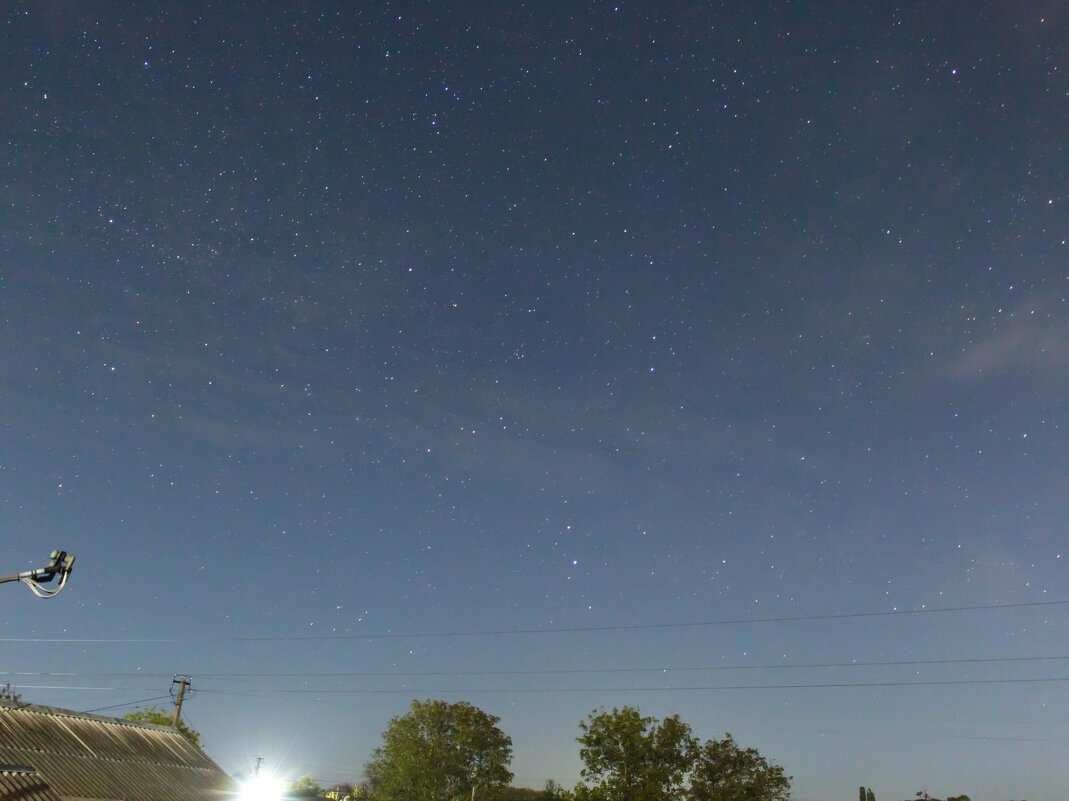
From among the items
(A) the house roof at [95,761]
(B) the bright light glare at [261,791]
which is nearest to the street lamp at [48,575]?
(A) the house roof at [95,761]

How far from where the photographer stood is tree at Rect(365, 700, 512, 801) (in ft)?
218

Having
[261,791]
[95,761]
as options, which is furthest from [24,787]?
[261,791]

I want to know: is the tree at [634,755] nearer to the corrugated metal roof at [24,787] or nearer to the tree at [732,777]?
the tree at [732,777]

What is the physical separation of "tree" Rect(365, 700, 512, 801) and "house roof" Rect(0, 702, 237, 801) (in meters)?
46.7

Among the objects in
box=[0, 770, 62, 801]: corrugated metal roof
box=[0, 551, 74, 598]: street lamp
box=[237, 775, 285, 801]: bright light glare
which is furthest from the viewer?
box=[237, 775, 285, 801]: bright light glare

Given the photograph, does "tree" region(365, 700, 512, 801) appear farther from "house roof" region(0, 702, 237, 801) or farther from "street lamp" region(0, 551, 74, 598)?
"street lamp" region(0, 551, 74, 598)

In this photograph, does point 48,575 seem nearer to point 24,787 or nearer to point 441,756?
point 24,787

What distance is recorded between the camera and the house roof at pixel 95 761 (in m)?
17.3

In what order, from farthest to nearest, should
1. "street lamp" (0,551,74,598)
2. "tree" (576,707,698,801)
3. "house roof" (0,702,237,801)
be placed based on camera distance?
"tree" (576,707,698,801)
"house roof" (0,702,237,801)
"street lamp" (0,551,74,598)

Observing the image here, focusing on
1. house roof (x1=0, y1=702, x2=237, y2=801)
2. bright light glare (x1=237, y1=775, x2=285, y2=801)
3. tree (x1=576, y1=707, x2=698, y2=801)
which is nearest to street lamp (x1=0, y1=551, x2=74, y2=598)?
house roof (x1=0, y1=702, x2=237, y2=801)

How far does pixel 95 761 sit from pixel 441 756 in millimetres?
52703

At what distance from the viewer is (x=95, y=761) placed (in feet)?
65.1

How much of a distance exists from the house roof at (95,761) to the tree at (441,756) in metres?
46.7

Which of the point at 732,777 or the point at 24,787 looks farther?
the point at 732,777
